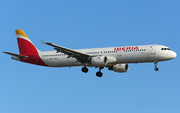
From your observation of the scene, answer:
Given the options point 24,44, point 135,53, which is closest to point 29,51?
point 24,44

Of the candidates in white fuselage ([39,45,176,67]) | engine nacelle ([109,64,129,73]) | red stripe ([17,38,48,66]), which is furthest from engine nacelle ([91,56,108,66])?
red stripe ([17,38,48,66])

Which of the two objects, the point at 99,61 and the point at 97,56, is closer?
the point at 99,61

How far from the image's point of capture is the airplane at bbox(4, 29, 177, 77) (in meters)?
51.4

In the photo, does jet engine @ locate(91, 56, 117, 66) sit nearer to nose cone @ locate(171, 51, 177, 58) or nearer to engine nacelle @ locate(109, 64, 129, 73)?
engine nacelle @ locate(109, 64, 129, 73)

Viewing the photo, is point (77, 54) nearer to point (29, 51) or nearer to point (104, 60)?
point (104, 60)

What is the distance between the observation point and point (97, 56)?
54.3 metres

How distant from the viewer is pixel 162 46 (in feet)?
171

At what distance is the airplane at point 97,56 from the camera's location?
51.4 metres

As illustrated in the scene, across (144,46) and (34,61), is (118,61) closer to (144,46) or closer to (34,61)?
(144,46)

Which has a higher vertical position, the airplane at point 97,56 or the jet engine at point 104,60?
the airplane at point 97,56

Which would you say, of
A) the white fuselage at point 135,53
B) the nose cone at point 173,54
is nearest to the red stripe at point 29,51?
the white fuselage at point 135,53

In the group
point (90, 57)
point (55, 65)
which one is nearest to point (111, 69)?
point (90, 57)

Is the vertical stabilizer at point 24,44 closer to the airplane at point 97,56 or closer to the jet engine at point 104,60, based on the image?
the airplane at point 97,56

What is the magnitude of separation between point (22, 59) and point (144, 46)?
2312 centimetres
